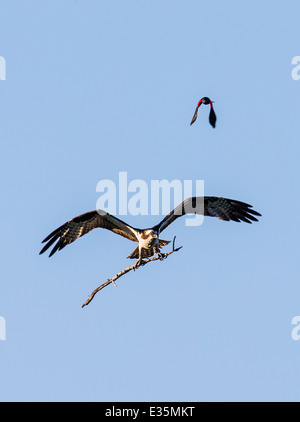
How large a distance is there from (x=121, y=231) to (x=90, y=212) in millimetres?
851

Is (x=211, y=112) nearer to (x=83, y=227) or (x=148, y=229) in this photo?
(x=148, y=229)

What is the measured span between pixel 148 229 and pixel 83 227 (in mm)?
2173

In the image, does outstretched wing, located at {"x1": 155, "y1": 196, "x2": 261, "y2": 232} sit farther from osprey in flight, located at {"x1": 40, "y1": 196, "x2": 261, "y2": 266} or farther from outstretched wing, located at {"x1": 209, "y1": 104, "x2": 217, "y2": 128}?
outstretched wing, located at {"x1": 209, "y1": 104, "x2": 217, "y2": 128}

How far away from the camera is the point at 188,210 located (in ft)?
110

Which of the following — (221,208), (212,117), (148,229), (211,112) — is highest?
(211,112)

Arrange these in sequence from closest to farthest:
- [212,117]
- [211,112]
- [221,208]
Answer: [212,117]
[211,112]
[221,208]

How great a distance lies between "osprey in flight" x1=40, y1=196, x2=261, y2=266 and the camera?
31.9 meters

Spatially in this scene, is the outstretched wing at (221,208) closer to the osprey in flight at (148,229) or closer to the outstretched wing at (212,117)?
the osprey in flight at (148,229)

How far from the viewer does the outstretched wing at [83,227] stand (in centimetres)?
3312

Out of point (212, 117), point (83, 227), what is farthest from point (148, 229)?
point (212, 117)

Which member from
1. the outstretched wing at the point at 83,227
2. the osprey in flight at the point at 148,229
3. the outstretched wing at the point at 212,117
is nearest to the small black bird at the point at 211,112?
the outstretched wing at the point at 212,117

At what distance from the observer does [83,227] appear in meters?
33.7
